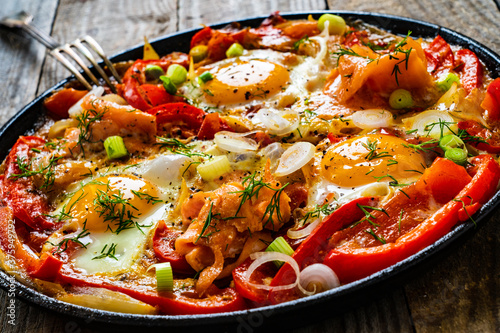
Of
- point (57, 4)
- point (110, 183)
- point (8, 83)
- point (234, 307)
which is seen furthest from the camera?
point (57, 4)

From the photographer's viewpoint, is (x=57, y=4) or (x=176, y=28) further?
(x=57, y=4)

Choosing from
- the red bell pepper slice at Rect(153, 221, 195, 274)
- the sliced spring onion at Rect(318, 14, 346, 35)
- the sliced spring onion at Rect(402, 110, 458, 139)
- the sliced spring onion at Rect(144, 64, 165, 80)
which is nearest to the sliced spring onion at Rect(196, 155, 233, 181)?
the red bell pepper slice at Rect(153, 221, 195, 274)

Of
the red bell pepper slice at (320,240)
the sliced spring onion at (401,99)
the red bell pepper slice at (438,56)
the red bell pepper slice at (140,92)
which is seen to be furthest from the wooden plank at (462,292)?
the red bell pepper slice at (140,92)

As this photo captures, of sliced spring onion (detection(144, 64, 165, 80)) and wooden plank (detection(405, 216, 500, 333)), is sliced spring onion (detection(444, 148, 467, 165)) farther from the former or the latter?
sliced spring onion (detection(144, 64, 165, 80))

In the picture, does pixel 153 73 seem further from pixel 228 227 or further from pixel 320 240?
pixel 320 240

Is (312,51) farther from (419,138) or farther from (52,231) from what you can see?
(52,231)

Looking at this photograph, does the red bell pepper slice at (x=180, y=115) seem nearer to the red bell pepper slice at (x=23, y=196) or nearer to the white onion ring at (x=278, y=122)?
the white onion ring at (x=278, y=122)

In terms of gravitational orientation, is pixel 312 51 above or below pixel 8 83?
above

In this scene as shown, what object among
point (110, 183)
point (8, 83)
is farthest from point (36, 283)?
point (8, 83)

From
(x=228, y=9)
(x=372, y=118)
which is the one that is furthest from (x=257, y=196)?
(x=228, y=9)
